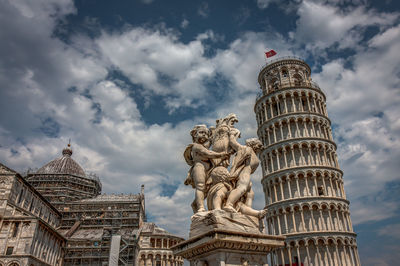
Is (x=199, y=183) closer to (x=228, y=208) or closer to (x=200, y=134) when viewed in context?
(x=228, y=208)

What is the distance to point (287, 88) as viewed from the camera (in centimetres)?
4894

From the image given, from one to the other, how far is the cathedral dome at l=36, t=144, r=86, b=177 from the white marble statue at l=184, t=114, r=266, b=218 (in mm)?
66181

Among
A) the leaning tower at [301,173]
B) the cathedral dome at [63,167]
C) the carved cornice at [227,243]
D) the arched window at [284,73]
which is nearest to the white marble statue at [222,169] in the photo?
the carved cornice at [227,243]

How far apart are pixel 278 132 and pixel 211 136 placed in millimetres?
43805

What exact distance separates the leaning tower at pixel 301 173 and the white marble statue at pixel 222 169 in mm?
38359

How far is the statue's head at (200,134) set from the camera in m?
6.09

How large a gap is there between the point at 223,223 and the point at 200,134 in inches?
76.4

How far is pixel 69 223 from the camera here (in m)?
59.1

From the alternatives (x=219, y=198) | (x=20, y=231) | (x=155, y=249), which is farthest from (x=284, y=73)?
(x=219, y=198)

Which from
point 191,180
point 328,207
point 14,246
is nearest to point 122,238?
point 14,246

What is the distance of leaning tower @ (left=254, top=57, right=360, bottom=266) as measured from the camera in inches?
1574

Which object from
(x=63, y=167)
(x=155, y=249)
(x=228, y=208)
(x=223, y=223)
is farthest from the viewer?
(x=63, y=167)

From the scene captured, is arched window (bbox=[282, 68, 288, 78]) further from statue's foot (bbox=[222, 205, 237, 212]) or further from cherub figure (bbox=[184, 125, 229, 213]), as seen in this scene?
statue's foot (bbox=[222, 205, 237, 212])

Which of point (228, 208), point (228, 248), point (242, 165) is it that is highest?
point (242, 165)
